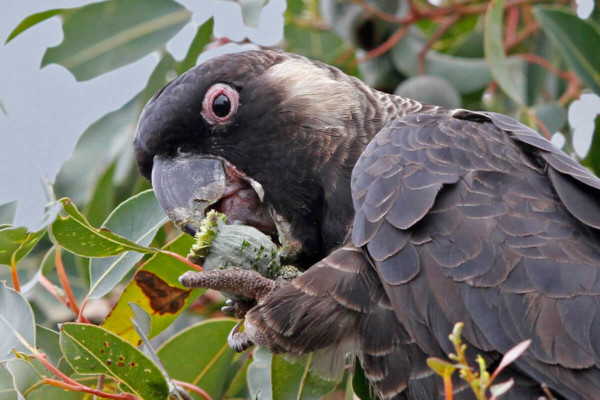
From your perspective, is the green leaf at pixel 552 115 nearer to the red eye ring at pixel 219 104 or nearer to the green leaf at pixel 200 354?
the red eye ring at pixel 219 104

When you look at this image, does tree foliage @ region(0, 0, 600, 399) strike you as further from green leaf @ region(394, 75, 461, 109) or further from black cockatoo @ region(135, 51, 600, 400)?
black cockatoo @ region(135, 51, 600, 400)

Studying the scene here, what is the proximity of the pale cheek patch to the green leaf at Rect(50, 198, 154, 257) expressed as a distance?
708 millimetres

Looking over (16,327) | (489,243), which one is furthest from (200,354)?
(489,243)

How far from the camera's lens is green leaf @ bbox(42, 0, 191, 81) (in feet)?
10.9

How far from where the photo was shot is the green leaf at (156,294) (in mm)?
2355

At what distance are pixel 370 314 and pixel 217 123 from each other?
2.63ft

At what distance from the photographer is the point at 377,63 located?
141 inches

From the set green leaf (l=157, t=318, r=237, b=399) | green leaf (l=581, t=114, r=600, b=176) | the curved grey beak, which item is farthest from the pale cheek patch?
green leaf (l=581, t=114, r=600, b=176)

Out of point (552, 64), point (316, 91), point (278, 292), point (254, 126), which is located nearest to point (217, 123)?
point (254, 126)

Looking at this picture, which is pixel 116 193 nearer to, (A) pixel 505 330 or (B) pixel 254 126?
(B) pixel 254 126

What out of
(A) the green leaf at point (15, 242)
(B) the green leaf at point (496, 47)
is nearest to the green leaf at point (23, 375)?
(A) the green leaf at point (15, 242)

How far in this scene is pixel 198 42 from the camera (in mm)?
3170

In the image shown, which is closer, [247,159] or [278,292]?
[278,292]

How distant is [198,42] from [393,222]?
4.65ft
